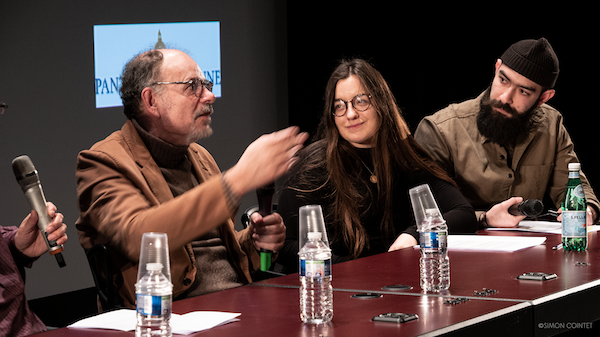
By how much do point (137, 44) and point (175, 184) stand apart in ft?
12.0

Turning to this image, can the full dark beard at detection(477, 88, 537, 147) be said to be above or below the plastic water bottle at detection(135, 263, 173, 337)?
above

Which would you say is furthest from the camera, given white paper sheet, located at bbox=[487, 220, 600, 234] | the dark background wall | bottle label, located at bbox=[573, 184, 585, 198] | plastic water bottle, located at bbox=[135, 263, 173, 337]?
the dark background wall

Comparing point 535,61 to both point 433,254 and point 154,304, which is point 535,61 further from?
point 154,304

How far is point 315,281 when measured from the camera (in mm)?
1293

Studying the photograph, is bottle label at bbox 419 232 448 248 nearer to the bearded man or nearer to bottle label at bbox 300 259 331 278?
bottle label at bbox 300 259 331 278

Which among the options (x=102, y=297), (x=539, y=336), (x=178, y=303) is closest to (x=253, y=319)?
(x=178, y=303)

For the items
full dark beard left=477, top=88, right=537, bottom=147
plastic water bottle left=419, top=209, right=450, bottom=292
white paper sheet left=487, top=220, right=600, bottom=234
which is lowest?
white paper sheet left=487, top=220, right=600, bottom=234

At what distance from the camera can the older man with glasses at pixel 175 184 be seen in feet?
5.95

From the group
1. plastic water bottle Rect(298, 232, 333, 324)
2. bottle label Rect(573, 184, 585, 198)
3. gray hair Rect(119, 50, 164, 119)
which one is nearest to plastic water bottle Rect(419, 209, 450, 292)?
plastic water bottle Rect(298, 232, 333, 324)

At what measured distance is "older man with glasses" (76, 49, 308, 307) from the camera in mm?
1813

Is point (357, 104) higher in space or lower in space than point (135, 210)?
higher

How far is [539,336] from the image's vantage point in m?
1.38

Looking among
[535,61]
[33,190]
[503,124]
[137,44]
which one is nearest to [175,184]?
[33,190]

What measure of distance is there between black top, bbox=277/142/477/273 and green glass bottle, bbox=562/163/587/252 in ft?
1.87
